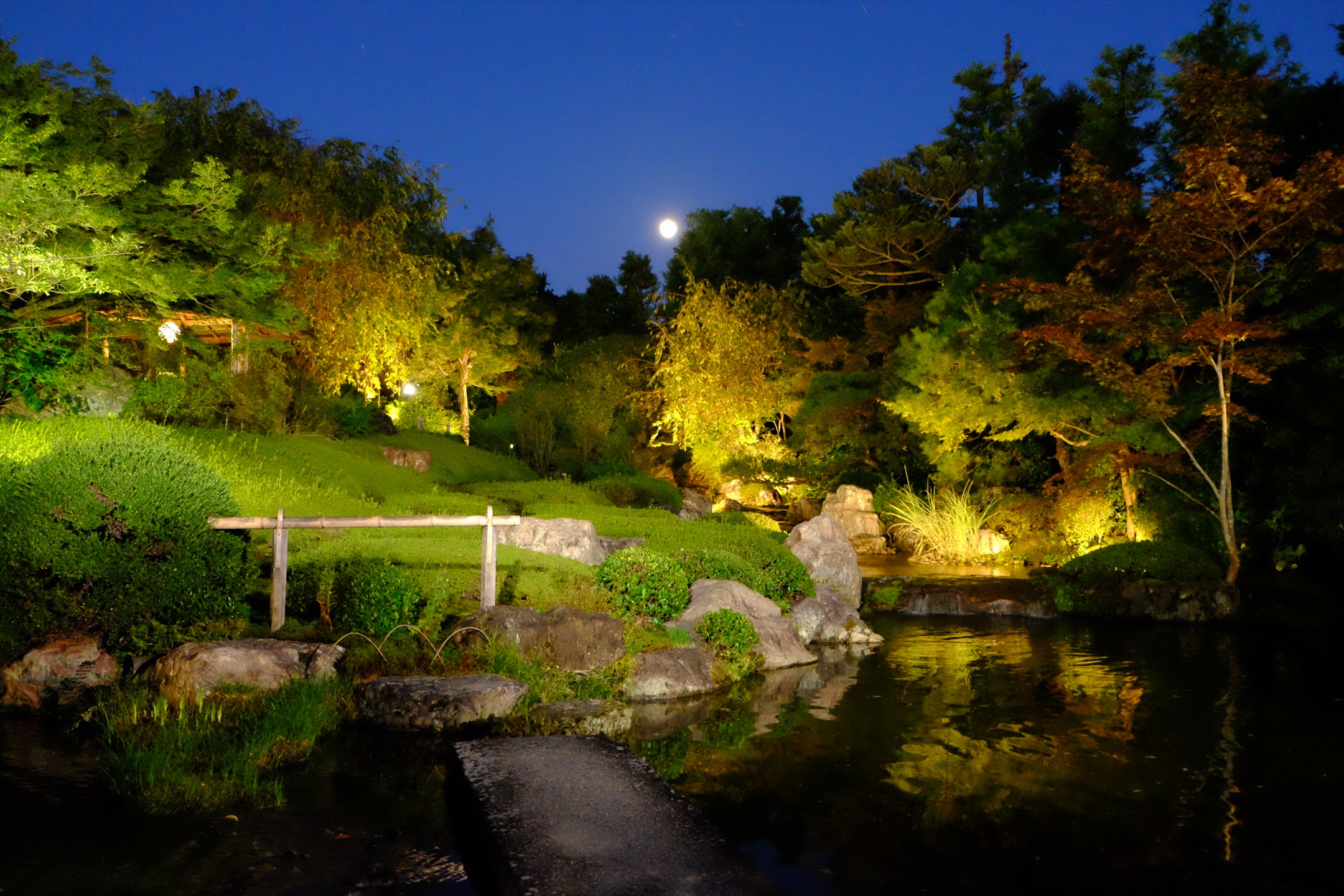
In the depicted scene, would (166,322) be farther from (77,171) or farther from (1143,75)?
(1143,75)

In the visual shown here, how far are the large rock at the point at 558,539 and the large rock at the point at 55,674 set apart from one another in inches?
194

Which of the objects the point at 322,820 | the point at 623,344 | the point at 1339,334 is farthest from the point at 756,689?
the point at 623,344

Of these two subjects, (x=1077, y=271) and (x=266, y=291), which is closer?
(x=266, y=291)

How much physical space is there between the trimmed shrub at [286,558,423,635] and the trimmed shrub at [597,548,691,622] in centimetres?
212

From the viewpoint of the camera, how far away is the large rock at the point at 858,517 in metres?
19.8

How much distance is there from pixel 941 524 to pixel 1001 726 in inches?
423

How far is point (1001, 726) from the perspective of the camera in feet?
24.7

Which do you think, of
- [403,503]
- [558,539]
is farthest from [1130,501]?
[403,503]

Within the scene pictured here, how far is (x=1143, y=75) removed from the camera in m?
17.5

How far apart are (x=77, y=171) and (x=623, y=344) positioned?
21.4 metres

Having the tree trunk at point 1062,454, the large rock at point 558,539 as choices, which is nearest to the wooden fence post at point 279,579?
the large rock at point 558,539

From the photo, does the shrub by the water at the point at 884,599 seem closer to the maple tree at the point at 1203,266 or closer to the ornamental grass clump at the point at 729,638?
the maple tree at the point at 1203,266

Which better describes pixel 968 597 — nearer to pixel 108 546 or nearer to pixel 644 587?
pixel 644 587

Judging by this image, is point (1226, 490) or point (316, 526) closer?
point (316, 526)
